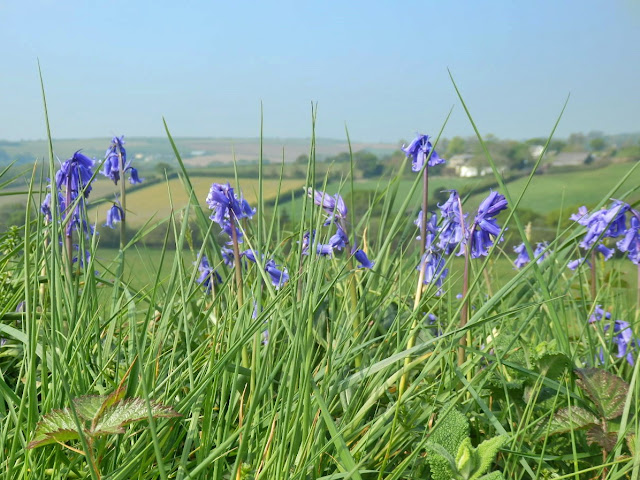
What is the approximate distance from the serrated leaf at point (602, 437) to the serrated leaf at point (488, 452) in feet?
0.95

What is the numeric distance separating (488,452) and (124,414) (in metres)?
0.64

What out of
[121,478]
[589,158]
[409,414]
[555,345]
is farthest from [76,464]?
[589,158]

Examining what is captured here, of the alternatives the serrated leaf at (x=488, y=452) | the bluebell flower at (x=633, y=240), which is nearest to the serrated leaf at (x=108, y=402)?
the serrated leaf at (x=488, y=452)

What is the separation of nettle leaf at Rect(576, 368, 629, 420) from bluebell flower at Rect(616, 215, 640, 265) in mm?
796

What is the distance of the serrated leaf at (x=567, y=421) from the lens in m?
1.43

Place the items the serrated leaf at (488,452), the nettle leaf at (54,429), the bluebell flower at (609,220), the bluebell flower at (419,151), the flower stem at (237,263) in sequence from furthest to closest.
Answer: the bluebell flower at (419,151) < the bluebell flower at (609,220) < the flower stem at (237,263) < the serrated leaf at (488,452) < the nettle leaf at (54,429)

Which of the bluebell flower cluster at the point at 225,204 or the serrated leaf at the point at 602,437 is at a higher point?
the bluebell flower cluster at the point at 225,204

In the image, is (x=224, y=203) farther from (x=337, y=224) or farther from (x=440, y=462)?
(x=440, y=462)

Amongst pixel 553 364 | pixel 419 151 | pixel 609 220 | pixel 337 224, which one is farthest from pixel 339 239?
pixel 609 220

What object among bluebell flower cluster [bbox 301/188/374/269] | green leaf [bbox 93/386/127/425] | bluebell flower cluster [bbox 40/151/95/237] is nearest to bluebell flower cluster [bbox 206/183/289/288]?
bluebell flower cluster [bbox 301/188/374/269]

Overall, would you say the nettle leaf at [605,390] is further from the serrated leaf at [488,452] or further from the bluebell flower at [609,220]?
the bluebell flower at [609,220]

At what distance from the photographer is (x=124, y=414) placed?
1.10 m

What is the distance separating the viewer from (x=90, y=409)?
1.11m

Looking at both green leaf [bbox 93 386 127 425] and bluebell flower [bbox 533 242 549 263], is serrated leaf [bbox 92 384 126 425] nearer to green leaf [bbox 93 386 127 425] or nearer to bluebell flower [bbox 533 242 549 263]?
green leaf [bbox 93 386 127 425]
